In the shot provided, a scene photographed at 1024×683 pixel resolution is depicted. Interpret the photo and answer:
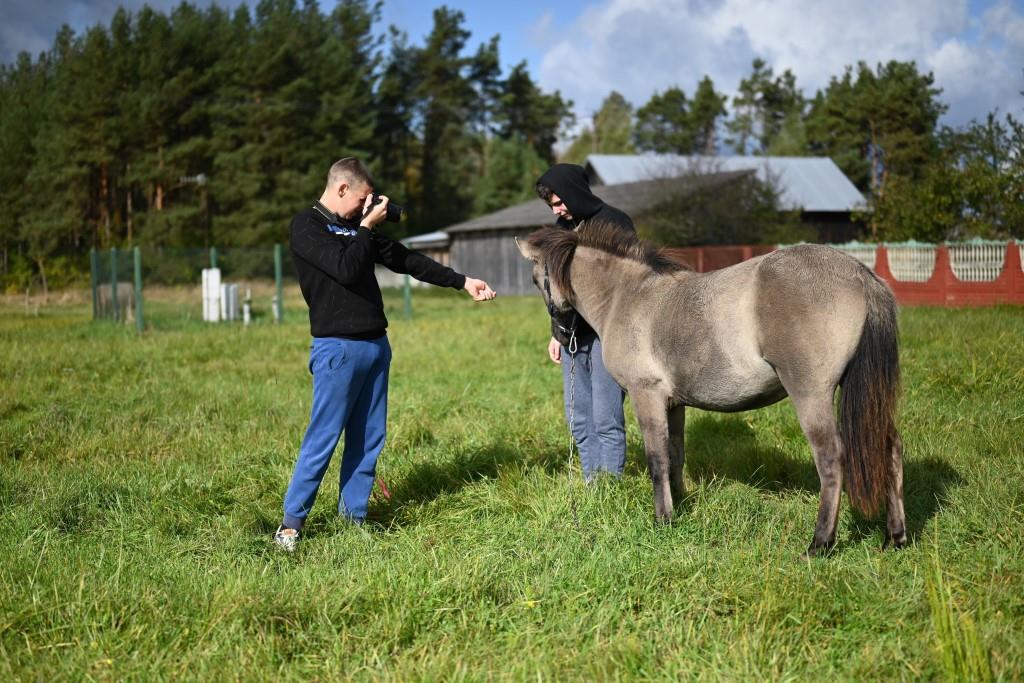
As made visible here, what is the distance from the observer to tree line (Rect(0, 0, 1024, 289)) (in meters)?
22.1

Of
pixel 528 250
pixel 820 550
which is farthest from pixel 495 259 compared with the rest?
pixel 820 550

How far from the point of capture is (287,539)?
4.32m

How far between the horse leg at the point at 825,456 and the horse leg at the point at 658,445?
30.2 inches

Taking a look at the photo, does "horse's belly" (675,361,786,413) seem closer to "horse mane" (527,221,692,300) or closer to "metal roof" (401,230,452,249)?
"horse mane" (527,221,692,300)

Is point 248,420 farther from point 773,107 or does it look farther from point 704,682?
point 773,107

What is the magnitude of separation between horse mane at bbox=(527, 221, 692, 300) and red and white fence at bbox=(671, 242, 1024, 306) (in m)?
8.59

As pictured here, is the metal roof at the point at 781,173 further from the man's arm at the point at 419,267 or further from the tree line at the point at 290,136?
the man's arm at the point at 419,267

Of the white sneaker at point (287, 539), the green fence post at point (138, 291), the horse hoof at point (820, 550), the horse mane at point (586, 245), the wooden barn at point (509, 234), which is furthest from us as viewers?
the wooden barn at point (509, 234)

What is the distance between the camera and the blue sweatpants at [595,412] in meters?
5.05

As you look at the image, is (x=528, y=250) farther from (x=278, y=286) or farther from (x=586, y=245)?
(x=278, y=286)

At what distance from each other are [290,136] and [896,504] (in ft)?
131

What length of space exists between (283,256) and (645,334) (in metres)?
17.5

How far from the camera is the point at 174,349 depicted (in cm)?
1280

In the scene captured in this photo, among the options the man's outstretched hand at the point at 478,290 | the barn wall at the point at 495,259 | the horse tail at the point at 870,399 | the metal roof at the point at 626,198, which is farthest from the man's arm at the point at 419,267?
the barn wall at the point at 495,259
